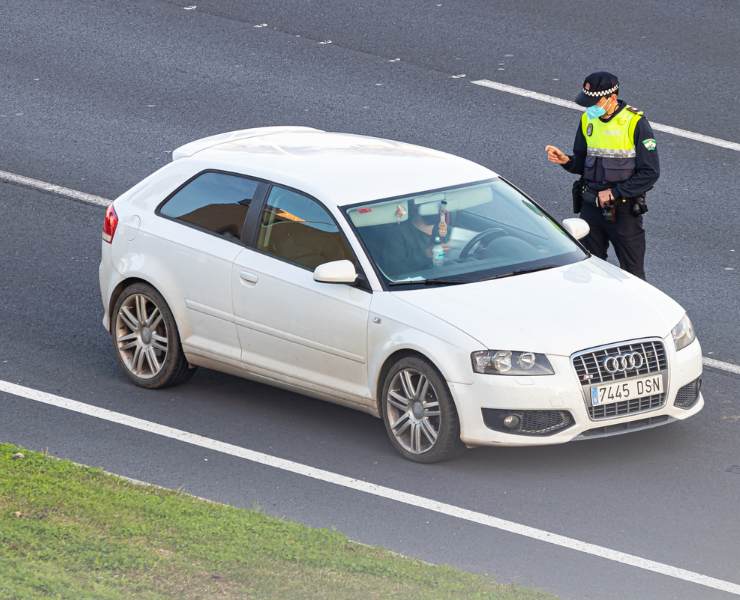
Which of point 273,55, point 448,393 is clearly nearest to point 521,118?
point 273,55

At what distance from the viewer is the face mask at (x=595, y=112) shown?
11.9 m

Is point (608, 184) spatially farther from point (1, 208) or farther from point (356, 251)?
point (1, 208)

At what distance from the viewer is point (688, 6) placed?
754 inches

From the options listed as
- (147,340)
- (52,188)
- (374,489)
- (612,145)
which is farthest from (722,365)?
(52,188)

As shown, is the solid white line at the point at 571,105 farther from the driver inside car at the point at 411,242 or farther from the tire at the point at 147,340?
the tire at the point at 147,340

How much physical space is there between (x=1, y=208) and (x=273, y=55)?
437 centimetres

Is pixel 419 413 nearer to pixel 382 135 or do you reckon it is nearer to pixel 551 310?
pixel 551 310

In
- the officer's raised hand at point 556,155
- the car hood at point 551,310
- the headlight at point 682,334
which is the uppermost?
the officer's raised hand at point 556,155

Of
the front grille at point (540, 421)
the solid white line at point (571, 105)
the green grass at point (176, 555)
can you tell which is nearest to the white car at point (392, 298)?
the front grille at point (540, 421)

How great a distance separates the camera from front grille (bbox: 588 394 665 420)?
31.8 feet

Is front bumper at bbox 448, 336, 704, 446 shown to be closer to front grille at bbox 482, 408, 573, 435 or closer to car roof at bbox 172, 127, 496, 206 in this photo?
front grille at bbox 482, 408, 573, 435

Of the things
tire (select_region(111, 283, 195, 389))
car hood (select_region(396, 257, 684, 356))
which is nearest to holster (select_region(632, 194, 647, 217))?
car hood (select_region(396, 257, 684, 356))

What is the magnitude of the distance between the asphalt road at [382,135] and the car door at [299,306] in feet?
1.36

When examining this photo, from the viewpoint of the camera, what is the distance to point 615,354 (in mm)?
9727
